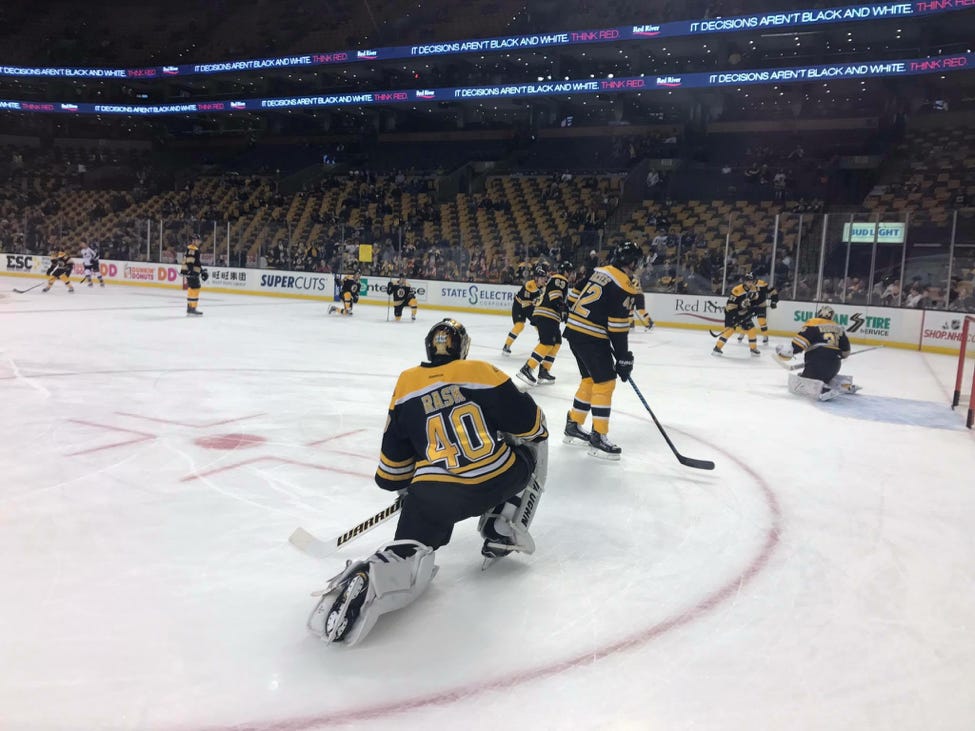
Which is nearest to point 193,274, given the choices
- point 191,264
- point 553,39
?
point 191,264

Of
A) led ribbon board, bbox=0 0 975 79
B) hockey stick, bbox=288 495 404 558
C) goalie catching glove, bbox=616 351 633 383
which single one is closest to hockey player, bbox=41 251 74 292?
led ribbon board, bbox=0 0 975 79

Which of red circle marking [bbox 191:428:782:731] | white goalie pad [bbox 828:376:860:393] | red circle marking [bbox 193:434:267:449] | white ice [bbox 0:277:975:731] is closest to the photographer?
red circle marking [bbox 191:428:782:731]

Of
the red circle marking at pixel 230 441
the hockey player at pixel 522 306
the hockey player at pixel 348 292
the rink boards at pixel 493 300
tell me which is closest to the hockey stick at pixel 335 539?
the red circle marking at pixel 230 441

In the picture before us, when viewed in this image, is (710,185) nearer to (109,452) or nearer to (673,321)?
(673,321)

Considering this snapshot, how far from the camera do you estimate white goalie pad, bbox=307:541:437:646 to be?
271cm

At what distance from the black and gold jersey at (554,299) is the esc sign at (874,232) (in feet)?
27.1

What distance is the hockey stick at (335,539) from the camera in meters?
3.21

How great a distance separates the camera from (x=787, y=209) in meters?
20.6

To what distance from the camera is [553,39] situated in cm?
2384

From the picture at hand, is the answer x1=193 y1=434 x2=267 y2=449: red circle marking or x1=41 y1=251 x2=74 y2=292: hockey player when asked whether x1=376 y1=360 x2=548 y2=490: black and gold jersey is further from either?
x1=41 y1=251 x2=74 y2=292: hockey player

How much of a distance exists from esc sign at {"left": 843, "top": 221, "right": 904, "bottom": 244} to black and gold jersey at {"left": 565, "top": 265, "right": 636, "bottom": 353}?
434 inches

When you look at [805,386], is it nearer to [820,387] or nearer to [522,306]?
[820,387]

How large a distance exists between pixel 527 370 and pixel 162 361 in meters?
4.15

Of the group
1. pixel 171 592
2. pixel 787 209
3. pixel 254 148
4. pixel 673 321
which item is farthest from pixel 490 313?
pixel 254 148
